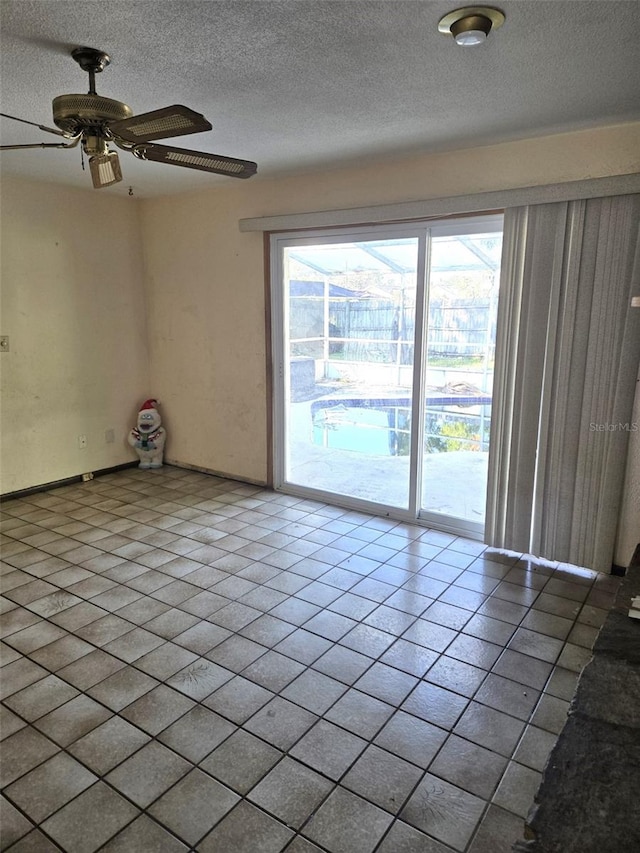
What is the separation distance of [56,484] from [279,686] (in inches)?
125

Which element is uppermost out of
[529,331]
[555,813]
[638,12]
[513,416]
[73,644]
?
[638,12]

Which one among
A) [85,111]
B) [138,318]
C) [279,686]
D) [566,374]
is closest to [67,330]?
[138,318]

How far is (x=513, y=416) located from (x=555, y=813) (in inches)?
92.4

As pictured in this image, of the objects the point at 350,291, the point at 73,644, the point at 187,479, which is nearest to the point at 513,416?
the point at 350,291

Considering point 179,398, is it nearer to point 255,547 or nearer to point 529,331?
point 255,547

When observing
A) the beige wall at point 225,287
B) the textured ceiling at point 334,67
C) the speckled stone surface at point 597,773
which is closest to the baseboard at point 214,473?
the beige wall at point 225,287

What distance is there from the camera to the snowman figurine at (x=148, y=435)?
4.96 metres

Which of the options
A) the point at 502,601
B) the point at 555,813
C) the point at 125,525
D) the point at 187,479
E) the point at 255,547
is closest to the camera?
the point at 555,813

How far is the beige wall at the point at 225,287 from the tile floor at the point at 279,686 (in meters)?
1.29

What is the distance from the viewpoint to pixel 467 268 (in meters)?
3.38

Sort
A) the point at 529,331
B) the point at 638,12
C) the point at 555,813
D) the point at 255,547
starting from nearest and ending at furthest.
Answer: the point at 555,813 → the point at 638,12 → the point at 529,331 → the point at 255,547

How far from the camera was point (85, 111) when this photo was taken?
1942 mm

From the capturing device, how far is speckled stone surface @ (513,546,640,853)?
983 millimetres

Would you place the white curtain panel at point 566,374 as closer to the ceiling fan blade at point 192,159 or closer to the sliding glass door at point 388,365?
the sliding glass door at point 388,365
